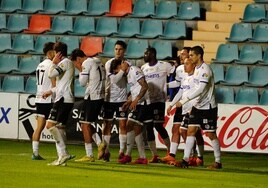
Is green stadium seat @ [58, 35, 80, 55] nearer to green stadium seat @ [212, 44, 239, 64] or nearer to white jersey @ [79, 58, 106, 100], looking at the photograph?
green stadium seat @ [212, 44, 239, 64]

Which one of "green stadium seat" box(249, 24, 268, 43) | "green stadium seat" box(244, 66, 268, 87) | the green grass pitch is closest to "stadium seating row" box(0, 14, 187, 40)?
"green stadium seat" box(249, 24, 268, 43)

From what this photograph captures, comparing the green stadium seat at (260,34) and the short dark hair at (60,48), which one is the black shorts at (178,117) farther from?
the green stadium seat at (260,34)

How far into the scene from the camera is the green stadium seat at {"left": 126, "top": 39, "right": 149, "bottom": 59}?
25516 millimetres

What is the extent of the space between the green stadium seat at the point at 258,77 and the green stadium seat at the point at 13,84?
17.9ft

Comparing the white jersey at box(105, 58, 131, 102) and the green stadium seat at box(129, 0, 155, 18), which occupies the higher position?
the green stadium seat at box(129, 0, 155, 18)

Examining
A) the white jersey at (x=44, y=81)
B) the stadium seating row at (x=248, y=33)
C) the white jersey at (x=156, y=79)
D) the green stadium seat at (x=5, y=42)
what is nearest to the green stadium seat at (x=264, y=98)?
the stadium seating row at (x=248, y=33)

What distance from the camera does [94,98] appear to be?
19.1 m

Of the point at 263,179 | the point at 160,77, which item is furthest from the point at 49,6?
the point at 263,179

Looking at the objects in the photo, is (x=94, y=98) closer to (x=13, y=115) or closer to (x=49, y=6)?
(x=13, y=115)

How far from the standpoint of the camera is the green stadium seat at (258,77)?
2378cm

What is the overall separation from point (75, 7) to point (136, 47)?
8.76ft

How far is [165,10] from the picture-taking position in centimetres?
2650

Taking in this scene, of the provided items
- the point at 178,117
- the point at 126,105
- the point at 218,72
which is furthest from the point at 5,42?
the point at 178,117

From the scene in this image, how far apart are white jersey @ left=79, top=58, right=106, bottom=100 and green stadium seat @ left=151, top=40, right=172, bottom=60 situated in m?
5.98
